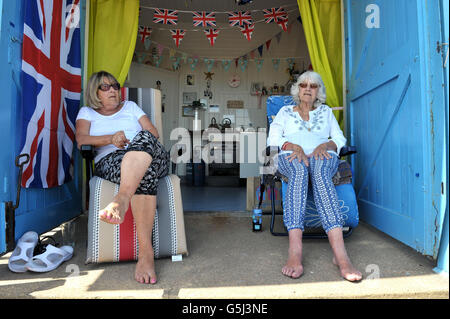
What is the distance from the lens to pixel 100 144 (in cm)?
175

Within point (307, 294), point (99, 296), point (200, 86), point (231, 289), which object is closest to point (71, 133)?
point (99, 296)

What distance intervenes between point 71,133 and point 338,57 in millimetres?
2329

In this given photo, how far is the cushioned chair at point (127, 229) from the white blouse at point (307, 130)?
2.44 feet

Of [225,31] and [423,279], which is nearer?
[423,279]

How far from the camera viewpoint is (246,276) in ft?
4.52

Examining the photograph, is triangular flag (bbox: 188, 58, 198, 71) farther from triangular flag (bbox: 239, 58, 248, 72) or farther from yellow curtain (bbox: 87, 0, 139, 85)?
yellow curtain (bbox: 87, 0, 139, 85)

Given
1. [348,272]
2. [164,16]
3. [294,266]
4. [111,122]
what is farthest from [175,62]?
[348,272]

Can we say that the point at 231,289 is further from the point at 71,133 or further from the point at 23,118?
the point at 71,133

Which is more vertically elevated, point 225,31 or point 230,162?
point 225,31

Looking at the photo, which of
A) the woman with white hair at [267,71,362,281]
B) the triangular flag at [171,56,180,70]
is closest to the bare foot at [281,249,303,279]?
the woman with white hair at [267,71,362,281]

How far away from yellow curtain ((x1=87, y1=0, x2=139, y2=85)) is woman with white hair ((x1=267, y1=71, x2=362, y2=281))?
59.5 inches

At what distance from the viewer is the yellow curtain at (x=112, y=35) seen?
267cm

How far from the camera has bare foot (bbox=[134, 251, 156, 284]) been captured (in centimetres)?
131

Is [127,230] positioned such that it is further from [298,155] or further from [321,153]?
[321,153]
